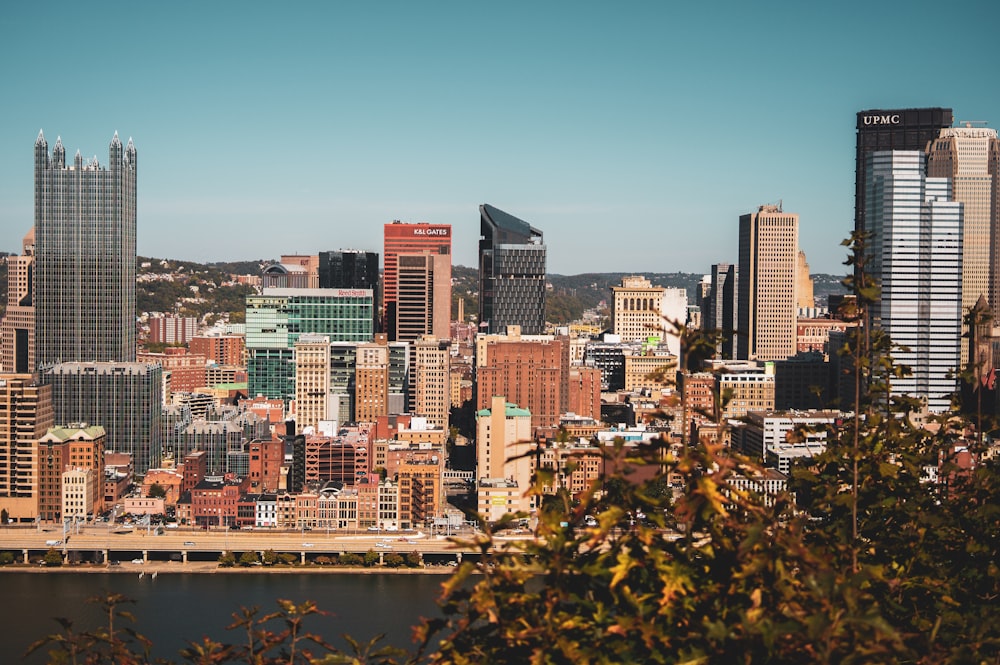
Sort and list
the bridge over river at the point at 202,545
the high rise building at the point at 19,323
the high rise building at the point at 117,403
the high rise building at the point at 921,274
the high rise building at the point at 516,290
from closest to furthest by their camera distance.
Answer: the bridge over river at the point at 202,545 < the high rise building at the point at 117,403 < the high rise building at the point at 921,274 < the high rise building at the point at 19,323 < the high rise building at the point at 516,290

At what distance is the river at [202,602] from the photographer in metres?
9.07

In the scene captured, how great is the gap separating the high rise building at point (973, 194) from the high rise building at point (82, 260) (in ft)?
45.0

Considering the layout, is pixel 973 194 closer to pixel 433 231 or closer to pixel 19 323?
pixel 433 231

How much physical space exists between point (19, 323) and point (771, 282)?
1454cm

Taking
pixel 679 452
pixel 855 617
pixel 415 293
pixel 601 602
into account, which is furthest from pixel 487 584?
pixel 415 293

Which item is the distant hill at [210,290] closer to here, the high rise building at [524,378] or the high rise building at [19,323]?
the high rise building at [19,323]

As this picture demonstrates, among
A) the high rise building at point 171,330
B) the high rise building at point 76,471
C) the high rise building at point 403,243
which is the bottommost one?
the high rise building at point 76,471

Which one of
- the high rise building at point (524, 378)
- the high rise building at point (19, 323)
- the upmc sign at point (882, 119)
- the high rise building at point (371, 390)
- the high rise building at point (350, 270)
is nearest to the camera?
the high rise building at point (524, 378)

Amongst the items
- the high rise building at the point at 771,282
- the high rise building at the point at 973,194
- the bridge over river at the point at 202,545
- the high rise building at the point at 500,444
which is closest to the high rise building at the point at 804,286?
the high rise building at the point at 771,282

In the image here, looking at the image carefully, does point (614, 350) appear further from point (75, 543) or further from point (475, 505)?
point (75, 543)

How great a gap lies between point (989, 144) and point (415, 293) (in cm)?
1132

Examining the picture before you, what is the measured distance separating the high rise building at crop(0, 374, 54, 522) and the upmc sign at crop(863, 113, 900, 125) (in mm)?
17186

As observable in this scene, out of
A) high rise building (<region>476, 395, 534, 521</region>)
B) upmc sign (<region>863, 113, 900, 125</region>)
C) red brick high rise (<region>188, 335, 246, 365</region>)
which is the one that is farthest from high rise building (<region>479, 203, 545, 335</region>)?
high rise building (<region>476, 395, 534, 521</region>)

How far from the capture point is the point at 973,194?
71.4 ft
